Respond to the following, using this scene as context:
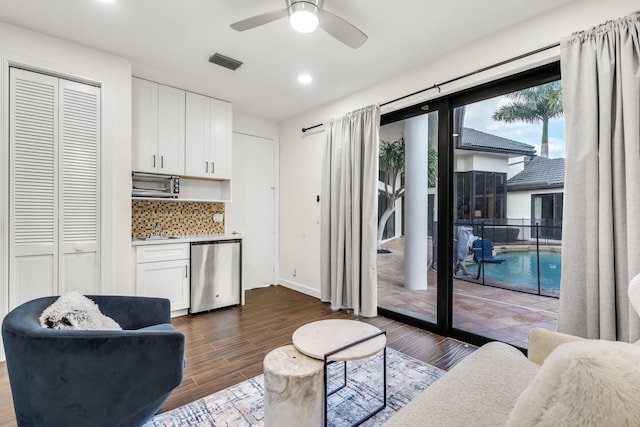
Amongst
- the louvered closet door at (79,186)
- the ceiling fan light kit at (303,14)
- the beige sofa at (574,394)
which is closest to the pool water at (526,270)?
the beige sofa at (574,394)

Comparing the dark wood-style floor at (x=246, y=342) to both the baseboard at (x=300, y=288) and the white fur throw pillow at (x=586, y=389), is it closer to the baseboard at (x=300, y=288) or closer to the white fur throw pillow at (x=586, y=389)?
A: the baseboard at (x=300, y=288)

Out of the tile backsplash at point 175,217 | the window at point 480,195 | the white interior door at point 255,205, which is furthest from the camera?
the white interior door at point 255,205

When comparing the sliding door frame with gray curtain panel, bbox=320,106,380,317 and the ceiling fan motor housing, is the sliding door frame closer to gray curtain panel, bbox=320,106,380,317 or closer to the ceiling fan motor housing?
gray curtain panel, bbox=320,106,380,317

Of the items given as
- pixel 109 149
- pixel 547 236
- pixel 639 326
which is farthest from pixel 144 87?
pixel 639 326

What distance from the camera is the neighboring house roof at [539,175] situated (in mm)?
2418

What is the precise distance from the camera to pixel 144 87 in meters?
3.43

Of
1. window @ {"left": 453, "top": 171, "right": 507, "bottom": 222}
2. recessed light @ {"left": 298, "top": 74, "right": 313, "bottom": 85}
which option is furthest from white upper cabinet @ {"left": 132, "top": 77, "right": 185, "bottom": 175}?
window @ {"left": 453, "top": 171, "right": 507, "bottom": 222}

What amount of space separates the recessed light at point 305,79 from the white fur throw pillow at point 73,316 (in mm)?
2853

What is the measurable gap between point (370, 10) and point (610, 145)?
1868mm

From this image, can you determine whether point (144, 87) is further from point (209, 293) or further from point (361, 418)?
point (361, 418)

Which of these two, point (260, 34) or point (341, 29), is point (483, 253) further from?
point (260, 34)

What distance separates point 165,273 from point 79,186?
1220 mm

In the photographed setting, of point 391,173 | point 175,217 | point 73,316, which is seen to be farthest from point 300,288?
point 73,316

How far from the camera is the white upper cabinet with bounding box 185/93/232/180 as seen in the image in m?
3.79
